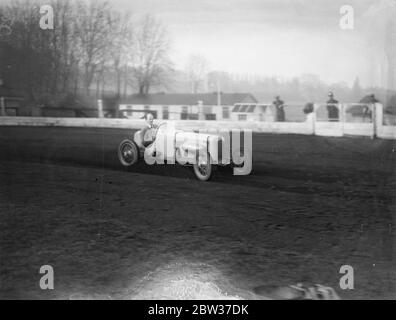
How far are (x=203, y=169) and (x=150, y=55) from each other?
200 centimetres

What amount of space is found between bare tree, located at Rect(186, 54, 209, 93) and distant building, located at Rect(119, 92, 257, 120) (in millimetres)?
398

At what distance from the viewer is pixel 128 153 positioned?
263 inches

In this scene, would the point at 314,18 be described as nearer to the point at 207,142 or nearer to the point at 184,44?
the point at 184,44

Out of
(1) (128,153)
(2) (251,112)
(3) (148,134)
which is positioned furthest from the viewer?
(1) (128,153)

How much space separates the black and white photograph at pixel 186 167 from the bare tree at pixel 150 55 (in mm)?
18

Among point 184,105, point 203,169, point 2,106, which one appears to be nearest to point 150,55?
point 184,105

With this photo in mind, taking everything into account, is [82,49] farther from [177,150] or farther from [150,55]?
[177,150]

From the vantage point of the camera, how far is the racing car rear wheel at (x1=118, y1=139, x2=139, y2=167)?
21.4 ft

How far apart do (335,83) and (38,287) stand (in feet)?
12.7

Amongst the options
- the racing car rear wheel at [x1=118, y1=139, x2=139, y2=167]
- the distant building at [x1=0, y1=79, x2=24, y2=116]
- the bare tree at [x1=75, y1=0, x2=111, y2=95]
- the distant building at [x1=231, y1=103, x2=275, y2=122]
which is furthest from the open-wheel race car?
the distant building at [x1=0, y1=79, x2=24, y2=116]

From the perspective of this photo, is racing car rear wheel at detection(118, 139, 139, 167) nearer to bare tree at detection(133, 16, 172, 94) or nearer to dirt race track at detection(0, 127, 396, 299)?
dirt race track at detection(0, 127, 396, 299)

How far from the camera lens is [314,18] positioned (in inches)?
166

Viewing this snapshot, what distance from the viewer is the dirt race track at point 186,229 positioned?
9.53ft
